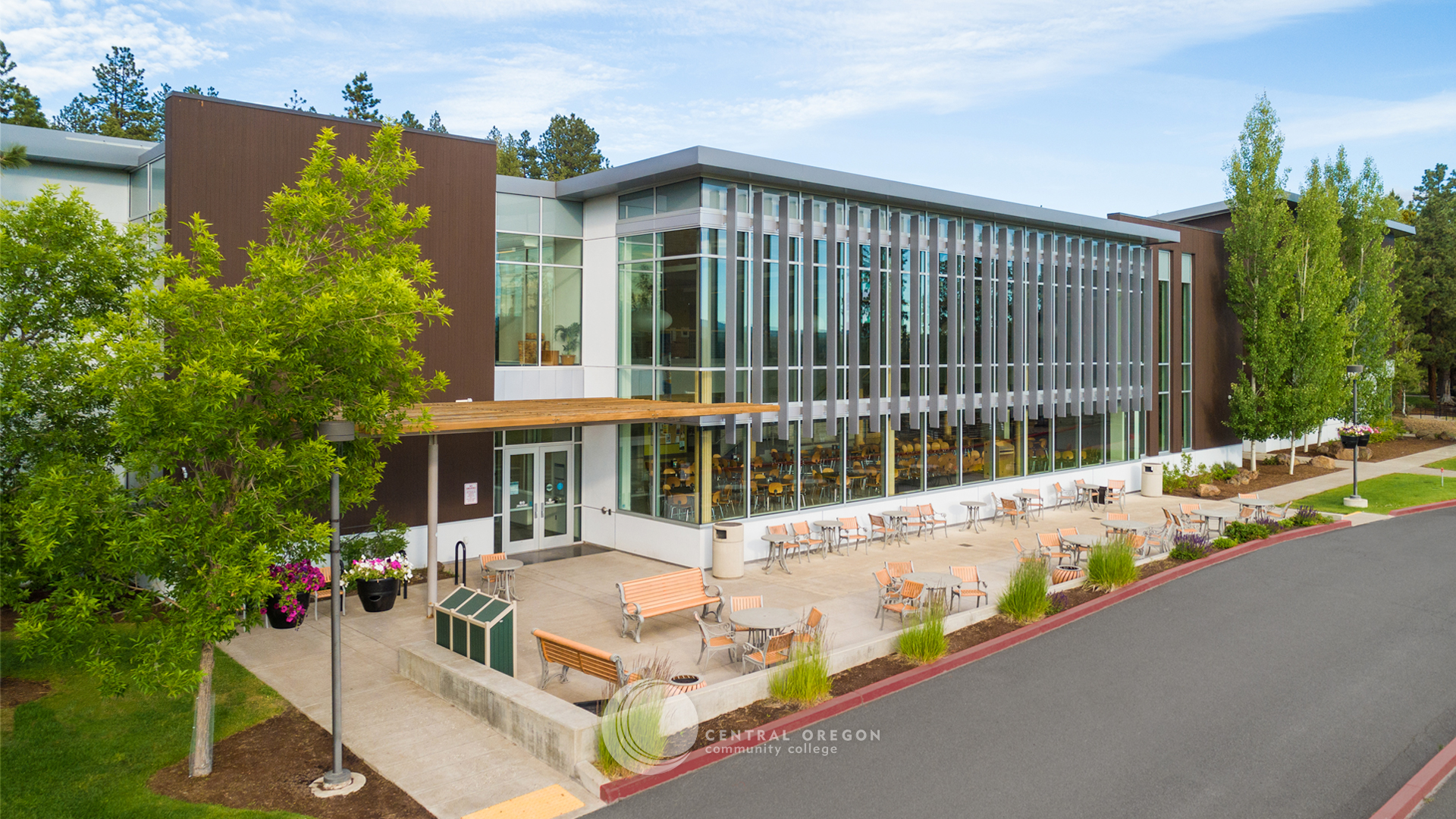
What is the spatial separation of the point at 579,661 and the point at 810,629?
3.64m

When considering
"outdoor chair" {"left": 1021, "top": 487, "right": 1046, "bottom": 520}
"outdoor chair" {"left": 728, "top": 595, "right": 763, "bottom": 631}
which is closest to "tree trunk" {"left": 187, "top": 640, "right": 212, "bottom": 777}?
"outdoor chair" {"left": 728, "top": 595, "right": 763, "bottom": 631}

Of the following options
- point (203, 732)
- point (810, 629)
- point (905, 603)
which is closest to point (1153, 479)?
point (905, 603)

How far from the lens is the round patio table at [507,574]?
1514 centimetres

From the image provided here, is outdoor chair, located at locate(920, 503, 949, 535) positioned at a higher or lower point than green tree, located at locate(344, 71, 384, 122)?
lower

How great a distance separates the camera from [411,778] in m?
8.86

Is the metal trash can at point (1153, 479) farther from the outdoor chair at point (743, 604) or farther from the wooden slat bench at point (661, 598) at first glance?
the outdoor chair at point (743, 604)

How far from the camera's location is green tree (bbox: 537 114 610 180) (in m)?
66.2

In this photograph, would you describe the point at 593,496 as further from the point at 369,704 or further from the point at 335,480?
the point at 335,480

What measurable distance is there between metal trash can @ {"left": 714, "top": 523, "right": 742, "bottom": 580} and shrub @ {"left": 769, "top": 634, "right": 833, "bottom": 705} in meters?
6.42

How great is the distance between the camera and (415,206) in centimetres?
1762

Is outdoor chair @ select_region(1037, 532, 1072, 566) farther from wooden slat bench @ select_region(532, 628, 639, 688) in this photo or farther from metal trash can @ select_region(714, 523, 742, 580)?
wooden slat bench @ select_region(532, 628, 639, 688)

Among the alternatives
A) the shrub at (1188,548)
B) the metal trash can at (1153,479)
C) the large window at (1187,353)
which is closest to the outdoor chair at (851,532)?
the shrub at (1188,548)

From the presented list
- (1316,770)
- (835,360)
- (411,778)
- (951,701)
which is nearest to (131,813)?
(411,778)

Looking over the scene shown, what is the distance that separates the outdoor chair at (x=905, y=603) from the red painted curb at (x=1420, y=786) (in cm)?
629
